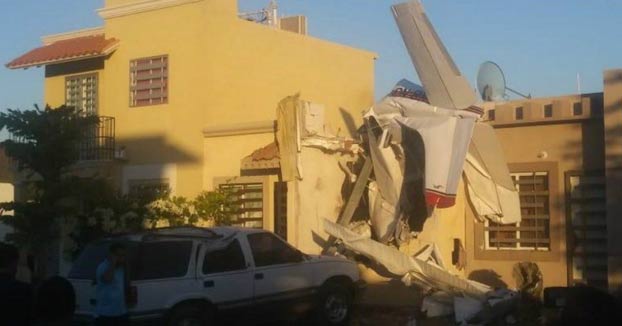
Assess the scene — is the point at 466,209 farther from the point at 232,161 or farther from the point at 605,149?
the point at 232,161

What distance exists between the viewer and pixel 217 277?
1420 cm

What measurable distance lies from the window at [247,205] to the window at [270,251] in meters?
4.40

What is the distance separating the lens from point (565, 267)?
17.4 meters

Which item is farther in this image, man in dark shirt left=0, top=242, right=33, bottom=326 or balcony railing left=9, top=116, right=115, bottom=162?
balcony railing left=9, top=116, right=115, bottom=162

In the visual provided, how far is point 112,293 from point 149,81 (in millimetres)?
10370

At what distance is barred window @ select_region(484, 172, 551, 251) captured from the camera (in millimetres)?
17781

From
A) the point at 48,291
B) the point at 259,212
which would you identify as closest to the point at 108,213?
the point at 259,212

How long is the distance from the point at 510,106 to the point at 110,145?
9163mm

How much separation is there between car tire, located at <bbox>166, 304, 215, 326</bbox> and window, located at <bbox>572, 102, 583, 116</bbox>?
7.47m

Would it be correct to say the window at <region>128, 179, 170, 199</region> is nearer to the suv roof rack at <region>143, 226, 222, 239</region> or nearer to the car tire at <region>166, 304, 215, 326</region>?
the suv roof rack at <region>143, 226, 222, 239</region>

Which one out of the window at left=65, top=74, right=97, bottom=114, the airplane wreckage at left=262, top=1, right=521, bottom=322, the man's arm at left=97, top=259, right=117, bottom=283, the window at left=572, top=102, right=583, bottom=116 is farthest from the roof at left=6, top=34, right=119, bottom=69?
the man's arm at left=97, top=259, right=117, bottom=283

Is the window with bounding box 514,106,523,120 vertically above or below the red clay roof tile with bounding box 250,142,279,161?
above

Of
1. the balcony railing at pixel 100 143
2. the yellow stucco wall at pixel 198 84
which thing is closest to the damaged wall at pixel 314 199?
the yellow stucco wall at pixel 198 84

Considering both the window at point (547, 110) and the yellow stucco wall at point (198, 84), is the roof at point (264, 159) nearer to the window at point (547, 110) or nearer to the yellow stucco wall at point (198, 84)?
the yellow stucco wall at point (198, 84)
